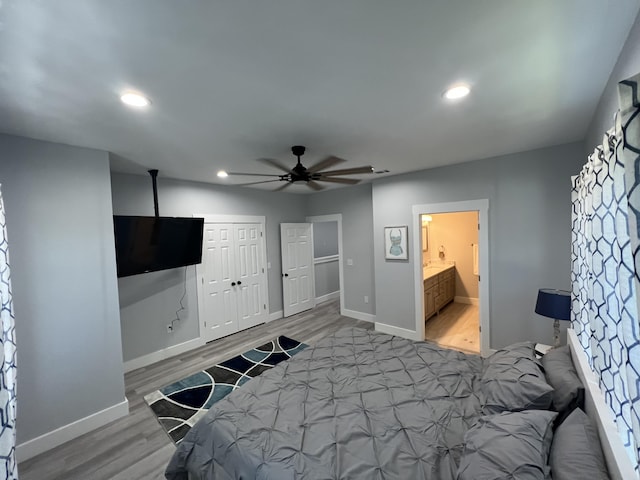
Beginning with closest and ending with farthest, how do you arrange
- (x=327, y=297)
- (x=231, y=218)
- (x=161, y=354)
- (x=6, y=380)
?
(x=6, y=380), (x=161, y=354), (x=231, y=218), (x=327, y=297)

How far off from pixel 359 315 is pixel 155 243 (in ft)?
12.4

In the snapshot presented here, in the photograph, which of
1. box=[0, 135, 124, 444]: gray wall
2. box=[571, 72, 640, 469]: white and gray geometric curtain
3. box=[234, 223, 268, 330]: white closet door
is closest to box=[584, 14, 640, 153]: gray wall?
box=[571, 72, 640, 469]: white and gray geometric curtain

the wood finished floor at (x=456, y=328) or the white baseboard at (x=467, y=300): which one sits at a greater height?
the white baseboard at (x=467, y=300)

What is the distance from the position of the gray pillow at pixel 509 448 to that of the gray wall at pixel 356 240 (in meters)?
3.72

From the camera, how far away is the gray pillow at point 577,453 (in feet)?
3.36

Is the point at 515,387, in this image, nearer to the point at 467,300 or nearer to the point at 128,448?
the point at 128,448

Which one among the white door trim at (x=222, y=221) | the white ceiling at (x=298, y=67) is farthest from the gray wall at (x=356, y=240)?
the white ceiling at (x=298, y=67)

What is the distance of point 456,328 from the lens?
4.66 m

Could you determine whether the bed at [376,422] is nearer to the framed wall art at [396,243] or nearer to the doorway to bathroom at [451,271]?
the framed wall art at [396,243]

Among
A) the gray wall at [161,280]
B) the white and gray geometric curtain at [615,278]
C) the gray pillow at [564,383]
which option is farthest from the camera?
the gray wall at [161,280]

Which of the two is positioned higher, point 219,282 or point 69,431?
point 219,282

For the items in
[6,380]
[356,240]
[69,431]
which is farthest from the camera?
[356,240]

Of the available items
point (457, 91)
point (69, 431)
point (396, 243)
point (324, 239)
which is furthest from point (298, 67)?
point (324, 239)

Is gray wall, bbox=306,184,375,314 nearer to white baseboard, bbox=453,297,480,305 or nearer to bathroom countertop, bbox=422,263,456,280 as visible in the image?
bathroom countertop, bbox=422,263,456,280
